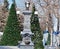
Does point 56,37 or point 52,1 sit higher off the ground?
point 52,1

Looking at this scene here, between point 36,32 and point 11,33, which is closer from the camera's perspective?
point 11,33

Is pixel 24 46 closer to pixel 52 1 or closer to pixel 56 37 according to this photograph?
pixel 52 1

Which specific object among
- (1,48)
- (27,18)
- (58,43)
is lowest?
(58,43)

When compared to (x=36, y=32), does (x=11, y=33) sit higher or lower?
higher

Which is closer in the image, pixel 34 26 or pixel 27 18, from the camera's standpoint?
pixel 27 18

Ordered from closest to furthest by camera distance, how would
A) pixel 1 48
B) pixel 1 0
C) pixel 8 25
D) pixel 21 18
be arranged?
pixel 1 48, pixel 8 25, pixel 21 18, pixel 1 0

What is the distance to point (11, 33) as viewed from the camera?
19016 millimetres

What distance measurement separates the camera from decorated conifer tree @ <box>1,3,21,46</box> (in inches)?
732

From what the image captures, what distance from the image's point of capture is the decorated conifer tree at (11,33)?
732 inches

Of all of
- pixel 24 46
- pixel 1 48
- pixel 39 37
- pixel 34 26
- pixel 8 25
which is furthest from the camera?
pixel 34 26

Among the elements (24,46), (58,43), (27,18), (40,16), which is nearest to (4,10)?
(40,16)

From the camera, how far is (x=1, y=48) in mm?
16062

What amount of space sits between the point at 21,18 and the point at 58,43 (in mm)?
8468

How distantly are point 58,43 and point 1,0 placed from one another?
43.7 feet
